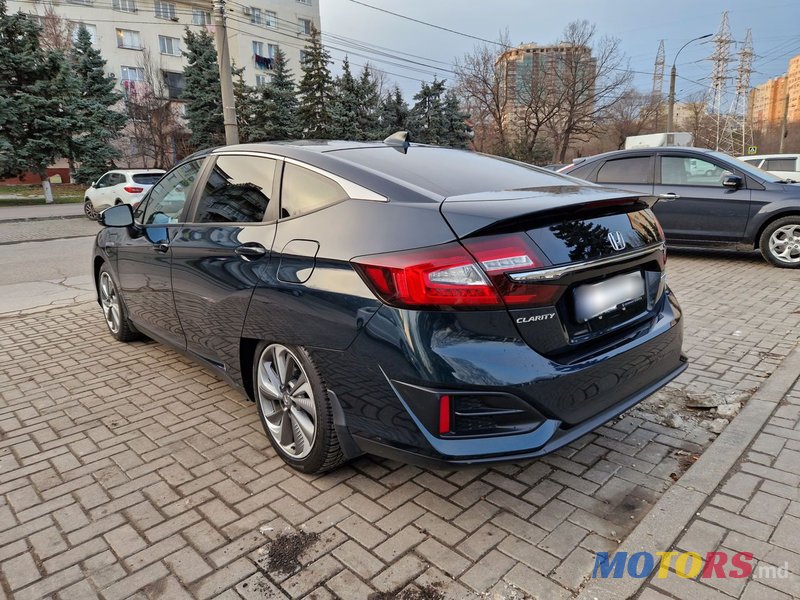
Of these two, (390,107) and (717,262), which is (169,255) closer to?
(717,262)

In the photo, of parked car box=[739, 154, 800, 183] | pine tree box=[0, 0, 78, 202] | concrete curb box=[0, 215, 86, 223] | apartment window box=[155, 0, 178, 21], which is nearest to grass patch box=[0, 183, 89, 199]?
pine tree box=[0, 0, 78, 202]

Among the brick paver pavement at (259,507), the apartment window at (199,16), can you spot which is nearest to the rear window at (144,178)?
the brick paver pavement at (259,507)

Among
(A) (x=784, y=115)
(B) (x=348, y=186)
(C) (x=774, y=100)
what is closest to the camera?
(B) (x=348, y=186)

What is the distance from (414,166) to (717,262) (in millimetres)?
7571

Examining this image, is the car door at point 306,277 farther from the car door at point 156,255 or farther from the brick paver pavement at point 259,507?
the car door at point 156,255

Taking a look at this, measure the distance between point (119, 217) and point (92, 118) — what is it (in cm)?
2602

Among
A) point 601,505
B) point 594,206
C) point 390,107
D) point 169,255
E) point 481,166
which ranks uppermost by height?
point 390,107

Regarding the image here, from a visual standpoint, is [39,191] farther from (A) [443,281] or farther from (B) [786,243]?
(A) [443,281]

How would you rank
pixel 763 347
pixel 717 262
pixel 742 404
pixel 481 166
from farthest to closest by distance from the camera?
1. pixel 717 262
2. pixel 763 347
3. pixel 742 404
4. pixel 481 166

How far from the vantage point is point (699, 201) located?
27.5 feet

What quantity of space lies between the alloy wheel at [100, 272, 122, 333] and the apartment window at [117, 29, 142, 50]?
4633 cm

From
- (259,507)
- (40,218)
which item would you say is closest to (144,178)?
(40,218)

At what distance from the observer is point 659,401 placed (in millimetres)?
3615

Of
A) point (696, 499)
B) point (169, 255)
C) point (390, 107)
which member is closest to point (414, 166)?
point (169, 255)
